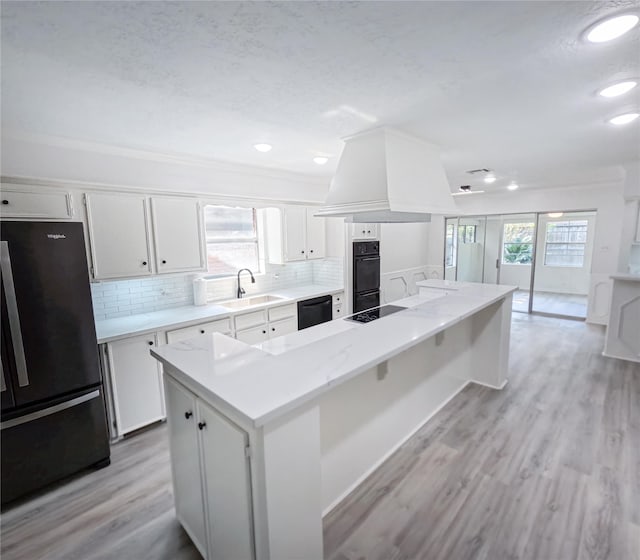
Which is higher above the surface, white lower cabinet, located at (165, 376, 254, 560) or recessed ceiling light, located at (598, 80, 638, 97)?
recessed ceiling light, located at (598, 80, 638, 97)

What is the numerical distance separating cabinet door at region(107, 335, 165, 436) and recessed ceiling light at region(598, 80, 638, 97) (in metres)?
3.47

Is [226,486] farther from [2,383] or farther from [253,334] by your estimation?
[253,334]

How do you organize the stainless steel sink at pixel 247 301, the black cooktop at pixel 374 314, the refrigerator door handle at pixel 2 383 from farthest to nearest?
the stainless steel sink at pixel 247 301
the black cooktop at pixel 374 314
the refrigerator door handle at pixel 2 383

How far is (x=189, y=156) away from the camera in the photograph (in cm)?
304

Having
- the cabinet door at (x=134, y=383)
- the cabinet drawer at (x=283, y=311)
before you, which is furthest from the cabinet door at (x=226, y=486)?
the cabinet drawer at (x=283, y=311)

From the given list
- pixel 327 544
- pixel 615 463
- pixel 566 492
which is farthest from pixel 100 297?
pixel 615 463

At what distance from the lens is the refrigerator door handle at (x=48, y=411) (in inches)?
76.2

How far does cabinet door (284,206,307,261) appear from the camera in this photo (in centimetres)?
406

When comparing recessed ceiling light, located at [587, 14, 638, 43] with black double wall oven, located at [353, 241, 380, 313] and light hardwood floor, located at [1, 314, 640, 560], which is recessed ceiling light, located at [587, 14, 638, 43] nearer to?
light hardwood floor, located at [1, 314, 640, 560]

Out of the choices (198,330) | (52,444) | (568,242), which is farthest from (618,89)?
(568,242)

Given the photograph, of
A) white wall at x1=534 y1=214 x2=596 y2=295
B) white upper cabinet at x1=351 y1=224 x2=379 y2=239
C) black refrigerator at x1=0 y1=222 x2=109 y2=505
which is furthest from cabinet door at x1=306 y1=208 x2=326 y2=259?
white wall at x1=534 y1=214 x2=596 y2=295

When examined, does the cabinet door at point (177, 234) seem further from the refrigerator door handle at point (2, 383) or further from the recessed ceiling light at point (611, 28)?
the recessed ceiling light at point (611, 28)

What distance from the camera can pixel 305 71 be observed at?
59.2 inches

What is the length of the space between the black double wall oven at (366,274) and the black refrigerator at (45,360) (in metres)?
3.11
